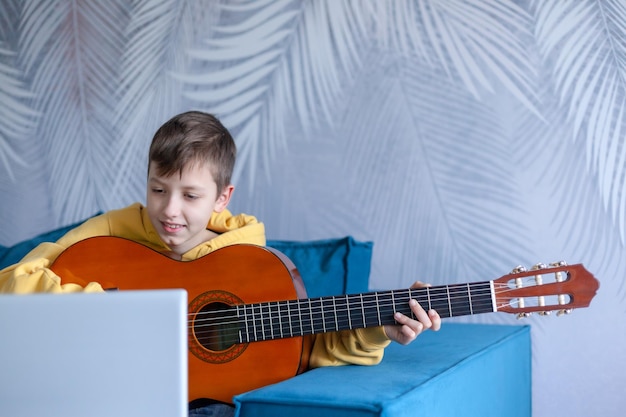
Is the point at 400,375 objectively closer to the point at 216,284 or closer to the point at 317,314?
the point at 317,314

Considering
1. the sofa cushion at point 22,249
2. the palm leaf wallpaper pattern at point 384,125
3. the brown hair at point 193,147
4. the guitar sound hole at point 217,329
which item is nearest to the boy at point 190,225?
the brown hair at point 193,147

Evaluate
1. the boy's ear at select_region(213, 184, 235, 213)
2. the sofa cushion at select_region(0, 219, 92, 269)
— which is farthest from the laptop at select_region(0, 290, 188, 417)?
the sofa cushion at select_region(0, 219, 92, 269)

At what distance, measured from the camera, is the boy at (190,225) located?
1.46 metres

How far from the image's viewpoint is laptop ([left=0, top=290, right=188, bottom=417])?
85 cm

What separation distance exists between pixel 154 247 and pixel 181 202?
21cm

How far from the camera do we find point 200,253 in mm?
1635

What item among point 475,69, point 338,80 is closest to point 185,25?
point 338,80

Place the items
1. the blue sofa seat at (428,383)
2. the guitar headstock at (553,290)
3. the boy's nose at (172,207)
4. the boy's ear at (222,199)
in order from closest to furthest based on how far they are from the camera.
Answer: the blue sofa seat at (428,383), the guitar headstock at (553,290), the boy's nose at (172,207), the boy's ear at (222,199)

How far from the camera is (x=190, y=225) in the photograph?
1.62 metres

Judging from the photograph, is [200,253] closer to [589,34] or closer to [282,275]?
[282,275]

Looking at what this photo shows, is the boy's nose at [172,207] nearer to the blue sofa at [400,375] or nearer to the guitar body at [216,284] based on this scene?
the guitar body at [216,284]

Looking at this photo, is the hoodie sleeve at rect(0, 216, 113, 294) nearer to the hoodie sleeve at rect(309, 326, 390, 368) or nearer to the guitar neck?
the guitar neck

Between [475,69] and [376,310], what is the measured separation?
35.0 inches

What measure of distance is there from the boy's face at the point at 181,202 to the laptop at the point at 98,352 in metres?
0.71
